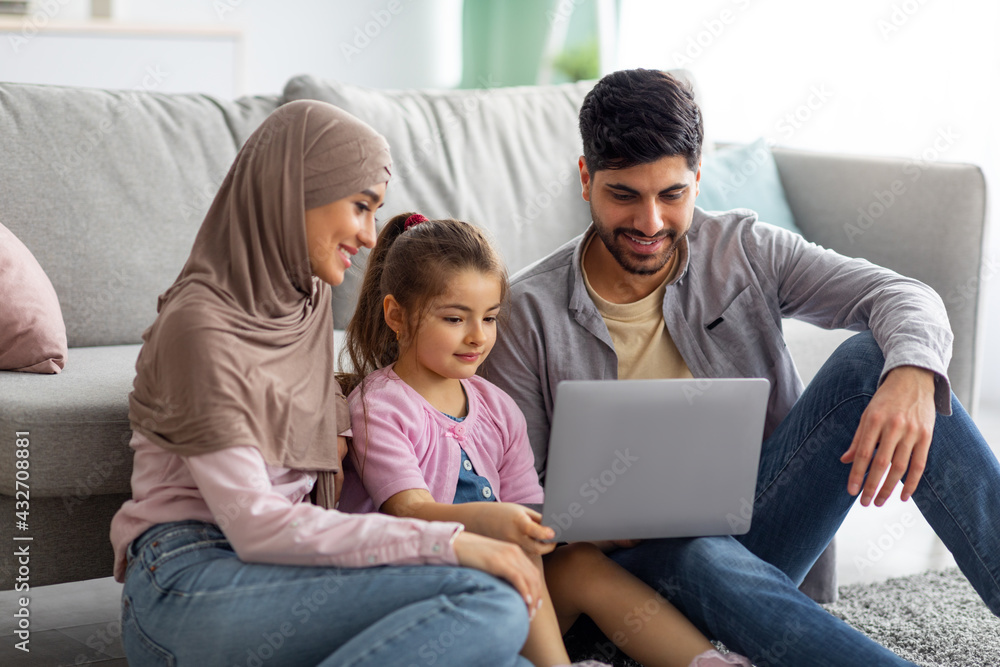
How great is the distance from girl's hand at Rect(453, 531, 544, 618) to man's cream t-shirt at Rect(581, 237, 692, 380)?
19.8 inches

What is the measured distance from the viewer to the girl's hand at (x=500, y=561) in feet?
3.48

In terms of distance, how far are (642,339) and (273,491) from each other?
2.23ft

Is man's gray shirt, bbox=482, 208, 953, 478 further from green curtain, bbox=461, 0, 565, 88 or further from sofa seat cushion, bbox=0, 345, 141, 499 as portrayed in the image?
green curtain, bbox=461, 0, 565, 88

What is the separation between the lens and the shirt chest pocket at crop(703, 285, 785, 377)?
4.99 feet

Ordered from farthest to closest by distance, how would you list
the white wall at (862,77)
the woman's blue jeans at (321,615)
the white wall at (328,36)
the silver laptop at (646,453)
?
the white wall at (328,36) < the white wall at (862,77) < the silver laptop at (646,453) < the woman's blue jeans at (321,615)

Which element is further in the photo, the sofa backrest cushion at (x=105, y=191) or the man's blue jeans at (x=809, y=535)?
the sofa backrest cushion at (x=105, y=191)

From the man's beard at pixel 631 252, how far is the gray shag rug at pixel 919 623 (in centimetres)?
52

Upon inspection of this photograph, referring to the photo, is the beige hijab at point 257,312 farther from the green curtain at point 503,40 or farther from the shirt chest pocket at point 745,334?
the green curtain at point 503,40

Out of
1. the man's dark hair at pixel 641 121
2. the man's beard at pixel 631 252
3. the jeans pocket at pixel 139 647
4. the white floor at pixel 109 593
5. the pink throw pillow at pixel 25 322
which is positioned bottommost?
the white floor at pixel 109 593

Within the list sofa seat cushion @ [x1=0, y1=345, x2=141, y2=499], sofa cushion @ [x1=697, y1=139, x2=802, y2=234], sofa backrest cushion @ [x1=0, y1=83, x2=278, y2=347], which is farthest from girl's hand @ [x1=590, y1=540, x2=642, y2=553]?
sofa cushion @ [x1=697, y1=139, x2=802, y2=234]

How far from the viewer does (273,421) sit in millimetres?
1137

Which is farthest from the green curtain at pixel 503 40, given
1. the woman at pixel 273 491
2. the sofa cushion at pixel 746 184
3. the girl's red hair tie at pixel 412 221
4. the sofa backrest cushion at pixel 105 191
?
the woman at pixel 273 491

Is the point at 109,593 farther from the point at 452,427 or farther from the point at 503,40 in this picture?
the point at 503,40

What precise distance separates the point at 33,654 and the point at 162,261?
2.42 ft
